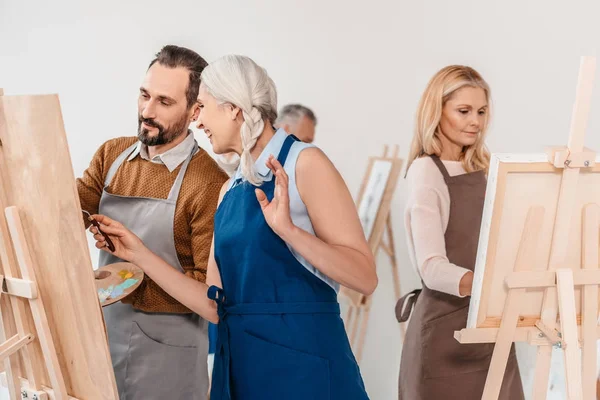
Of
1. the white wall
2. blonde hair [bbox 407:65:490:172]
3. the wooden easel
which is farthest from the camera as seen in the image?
the white wall

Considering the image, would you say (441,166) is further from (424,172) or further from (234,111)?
(234,111)

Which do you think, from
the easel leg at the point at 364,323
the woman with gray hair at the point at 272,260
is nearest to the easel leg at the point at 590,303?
the woman with gray hair at the point at 272,260

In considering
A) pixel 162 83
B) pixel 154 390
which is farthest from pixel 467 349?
pixel 162 83

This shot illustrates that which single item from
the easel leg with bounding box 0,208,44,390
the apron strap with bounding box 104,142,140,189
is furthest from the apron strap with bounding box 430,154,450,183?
the easel leg with bounding box 0,208,44,390

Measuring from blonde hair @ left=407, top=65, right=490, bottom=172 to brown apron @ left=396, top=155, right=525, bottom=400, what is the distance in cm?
10

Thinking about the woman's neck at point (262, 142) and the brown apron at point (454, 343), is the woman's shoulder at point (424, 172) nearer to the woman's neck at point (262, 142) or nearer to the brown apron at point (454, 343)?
the brown apron at point (454, 343)

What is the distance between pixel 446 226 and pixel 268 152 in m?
0.78

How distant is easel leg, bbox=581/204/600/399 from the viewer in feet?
6.27

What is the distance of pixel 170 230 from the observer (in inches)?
96.3

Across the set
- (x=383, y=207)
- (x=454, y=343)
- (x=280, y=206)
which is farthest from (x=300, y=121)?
(x=280, y=206)

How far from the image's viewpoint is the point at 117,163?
2.56 m

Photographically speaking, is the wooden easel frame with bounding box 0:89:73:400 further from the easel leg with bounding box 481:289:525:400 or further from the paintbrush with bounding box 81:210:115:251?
the easel leg with bounding box 481:289:525:400

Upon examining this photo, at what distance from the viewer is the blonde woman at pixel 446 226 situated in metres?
2.50

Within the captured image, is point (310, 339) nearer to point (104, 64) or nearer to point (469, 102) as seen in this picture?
point (469, 102)
